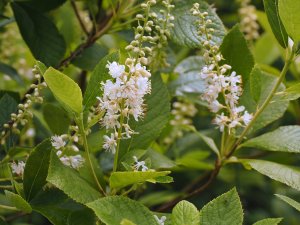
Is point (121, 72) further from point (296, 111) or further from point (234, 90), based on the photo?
point (296, 111)

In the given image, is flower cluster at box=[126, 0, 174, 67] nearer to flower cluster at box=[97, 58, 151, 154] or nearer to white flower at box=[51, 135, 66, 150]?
flower cluster at box=[97, 58, 151, 154]

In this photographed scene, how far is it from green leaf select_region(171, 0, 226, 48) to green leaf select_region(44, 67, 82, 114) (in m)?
0.43

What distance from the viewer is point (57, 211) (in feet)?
4.22

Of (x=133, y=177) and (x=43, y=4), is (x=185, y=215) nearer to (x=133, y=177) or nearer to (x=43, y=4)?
(x=133, y=177)

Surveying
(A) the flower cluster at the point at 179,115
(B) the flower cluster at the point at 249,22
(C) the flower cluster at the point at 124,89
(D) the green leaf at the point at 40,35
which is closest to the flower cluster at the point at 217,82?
(C) the flower cluster at the point at 124,89

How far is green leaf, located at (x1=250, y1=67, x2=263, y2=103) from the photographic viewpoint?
4.66 ft

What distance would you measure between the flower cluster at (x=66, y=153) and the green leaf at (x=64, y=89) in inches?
6.1

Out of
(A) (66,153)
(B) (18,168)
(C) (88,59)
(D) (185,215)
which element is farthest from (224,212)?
(C) (88,59)

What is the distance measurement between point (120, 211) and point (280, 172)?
1.53 ft

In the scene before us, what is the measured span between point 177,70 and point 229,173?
1196 mm

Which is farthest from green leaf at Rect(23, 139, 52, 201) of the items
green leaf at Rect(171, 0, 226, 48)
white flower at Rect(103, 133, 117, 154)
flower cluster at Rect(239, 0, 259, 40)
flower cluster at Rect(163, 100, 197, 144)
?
flower cluster at Rect(239, 0, 259, 40)

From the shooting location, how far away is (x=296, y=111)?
2242mm

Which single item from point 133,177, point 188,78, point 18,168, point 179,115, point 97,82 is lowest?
point 179,115

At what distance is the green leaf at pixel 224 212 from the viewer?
112cm
